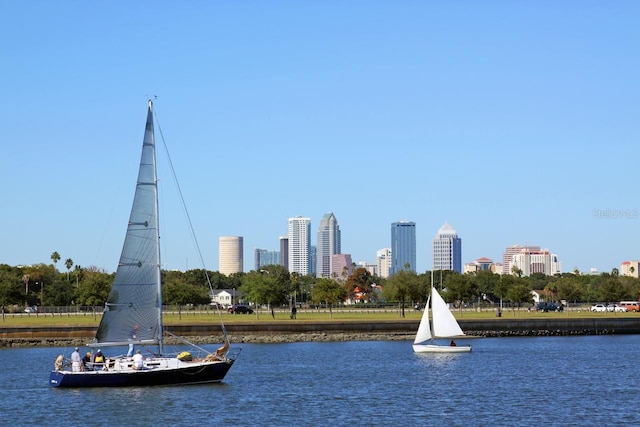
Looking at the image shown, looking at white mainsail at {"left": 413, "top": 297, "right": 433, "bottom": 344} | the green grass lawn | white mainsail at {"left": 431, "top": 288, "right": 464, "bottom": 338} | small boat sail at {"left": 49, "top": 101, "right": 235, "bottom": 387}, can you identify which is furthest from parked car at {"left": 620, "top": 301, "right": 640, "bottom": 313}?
small boat sail at {"left": 49, "top": 101, "right": 235, "bottom": 387}

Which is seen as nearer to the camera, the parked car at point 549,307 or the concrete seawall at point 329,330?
the concrete seawall at point 329,330

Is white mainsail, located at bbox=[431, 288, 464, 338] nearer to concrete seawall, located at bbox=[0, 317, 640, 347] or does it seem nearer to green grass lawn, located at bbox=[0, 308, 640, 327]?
concrete seawall, located at bbox=[0, 317, 640, 347]

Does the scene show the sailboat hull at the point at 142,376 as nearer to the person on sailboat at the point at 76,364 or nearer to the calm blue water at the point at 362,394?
the person on sailboat at the point at 76,364

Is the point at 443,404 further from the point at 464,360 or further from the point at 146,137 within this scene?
the point at 464,360

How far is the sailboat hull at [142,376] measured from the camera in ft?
188

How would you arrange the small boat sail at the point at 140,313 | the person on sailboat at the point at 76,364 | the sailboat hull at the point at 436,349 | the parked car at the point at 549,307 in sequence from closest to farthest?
1. the person on sailboat at the point at 76,364
2. the small boat sail at the point at 140,313
3. the sailboat hull at the point at 436,349
4. the parked car at the point at 549,307

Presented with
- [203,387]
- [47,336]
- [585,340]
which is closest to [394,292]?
[585,340]

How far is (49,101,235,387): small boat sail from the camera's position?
5772 cm

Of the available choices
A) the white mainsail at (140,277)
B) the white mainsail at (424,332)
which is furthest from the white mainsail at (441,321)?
the white mainsail at (140,277)

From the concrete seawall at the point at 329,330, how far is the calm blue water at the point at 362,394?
1264 centimetres

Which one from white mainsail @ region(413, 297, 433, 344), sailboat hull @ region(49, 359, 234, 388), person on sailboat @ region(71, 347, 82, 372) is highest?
white mainsail @ region(413, 297, 433, 344)

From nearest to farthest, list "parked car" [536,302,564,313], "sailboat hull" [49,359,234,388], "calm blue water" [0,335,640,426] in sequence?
"calm blue water" [0,335,640,426] < "sailboat hull" [49,359,234,388] < "parked car" [536,302,564,313]

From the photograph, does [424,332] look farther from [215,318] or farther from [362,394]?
[215,318]

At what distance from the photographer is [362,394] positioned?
58.0 meters
